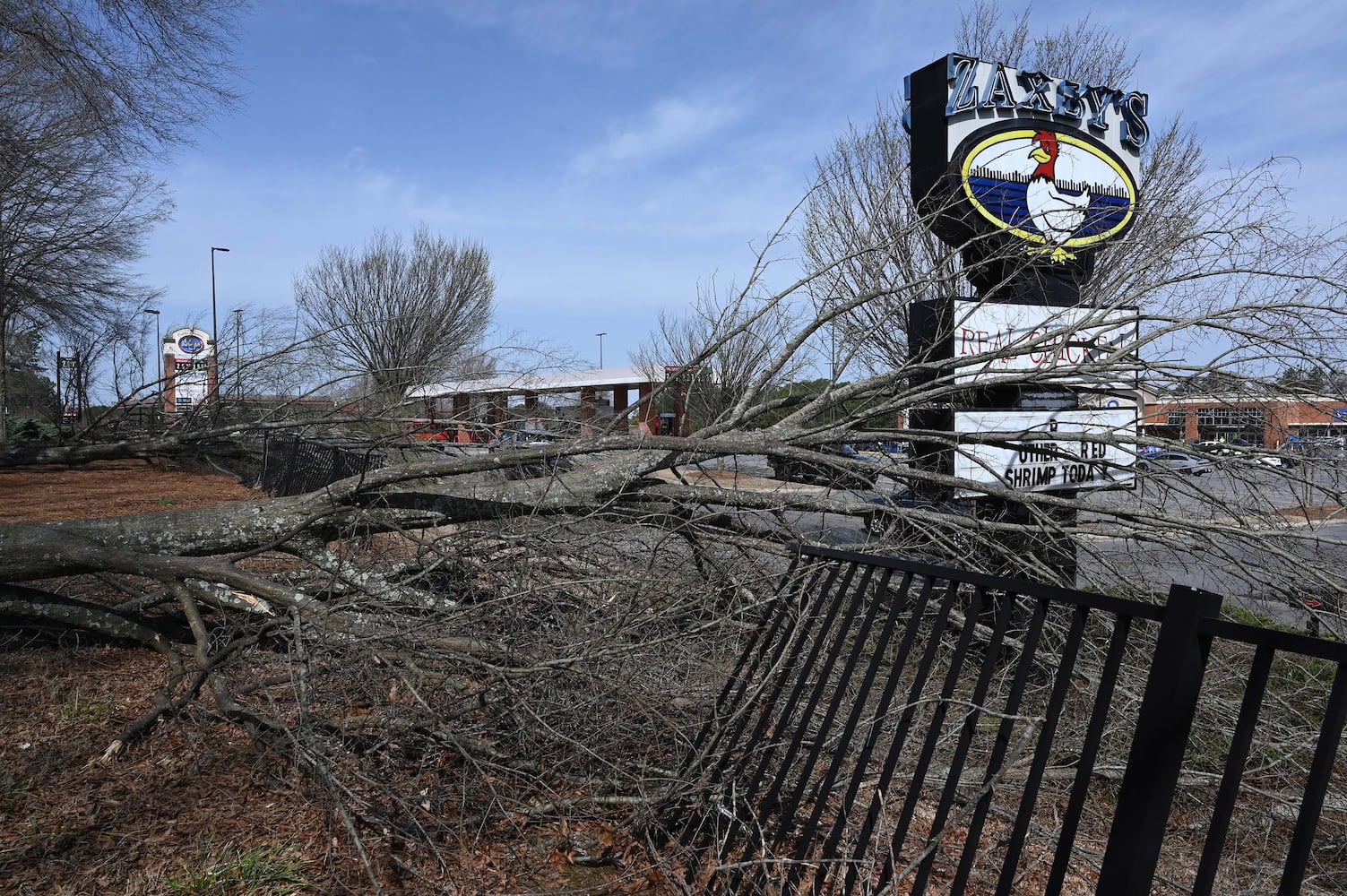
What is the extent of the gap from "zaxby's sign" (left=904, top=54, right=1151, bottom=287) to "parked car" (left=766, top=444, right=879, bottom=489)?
3089 mm

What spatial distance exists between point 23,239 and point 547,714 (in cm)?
2097

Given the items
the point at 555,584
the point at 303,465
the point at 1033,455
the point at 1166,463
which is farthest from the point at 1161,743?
the point at 303,465

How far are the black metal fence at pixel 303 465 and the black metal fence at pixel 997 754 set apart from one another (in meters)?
7.30

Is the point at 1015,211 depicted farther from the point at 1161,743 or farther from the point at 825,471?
the point at 1161,743

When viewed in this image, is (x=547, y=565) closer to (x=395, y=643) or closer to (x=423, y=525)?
(x=395, y=643)

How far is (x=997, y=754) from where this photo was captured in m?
2.29

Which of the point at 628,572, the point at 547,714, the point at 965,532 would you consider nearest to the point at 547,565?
the point at 628,572

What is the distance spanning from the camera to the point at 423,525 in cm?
568

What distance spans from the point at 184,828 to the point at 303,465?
12304 millimetres

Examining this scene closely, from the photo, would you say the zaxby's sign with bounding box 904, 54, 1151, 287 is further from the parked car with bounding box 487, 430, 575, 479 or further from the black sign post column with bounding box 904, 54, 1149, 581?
the parked car with bounding box 487, 430, 575, 479

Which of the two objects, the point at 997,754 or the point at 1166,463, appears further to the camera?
the point at 1166,463

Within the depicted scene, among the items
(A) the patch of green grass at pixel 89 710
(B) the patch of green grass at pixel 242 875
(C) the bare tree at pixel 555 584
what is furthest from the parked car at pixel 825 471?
(A) the patch of green grass at pixel 89 710

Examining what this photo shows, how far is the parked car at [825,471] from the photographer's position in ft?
18.0

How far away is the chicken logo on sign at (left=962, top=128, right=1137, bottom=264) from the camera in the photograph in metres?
8.24
